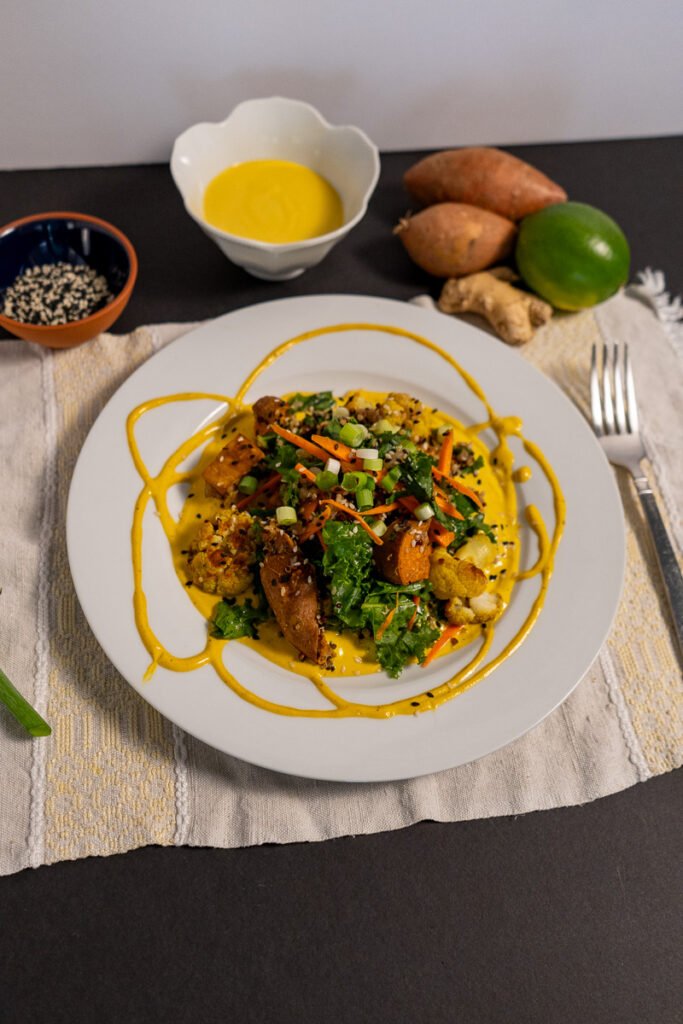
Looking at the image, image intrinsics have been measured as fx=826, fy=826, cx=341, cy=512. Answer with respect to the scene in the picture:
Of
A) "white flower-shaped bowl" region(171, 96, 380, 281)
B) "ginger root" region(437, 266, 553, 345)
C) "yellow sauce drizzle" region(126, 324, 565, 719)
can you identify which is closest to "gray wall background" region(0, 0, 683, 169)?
"white flower-shaped bowl" region(171, 96, 380, 281)

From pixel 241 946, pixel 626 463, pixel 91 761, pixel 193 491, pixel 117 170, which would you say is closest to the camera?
pixel 241 946

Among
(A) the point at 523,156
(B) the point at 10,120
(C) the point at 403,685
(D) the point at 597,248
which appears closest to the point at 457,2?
(A) the point at 523,156

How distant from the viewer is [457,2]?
3.59 m

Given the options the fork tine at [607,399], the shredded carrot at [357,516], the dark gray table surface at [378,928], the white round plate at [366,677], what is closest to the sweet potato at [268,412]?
the white round plate at [366,677]

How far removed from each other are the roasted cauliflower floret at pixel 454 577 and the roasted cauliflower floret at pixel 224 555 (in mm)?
610

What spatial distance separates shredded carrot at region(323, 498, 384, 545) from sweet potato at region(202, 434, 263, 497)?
1.20 ft

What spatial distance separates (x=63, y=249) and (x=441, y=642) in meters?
2.29

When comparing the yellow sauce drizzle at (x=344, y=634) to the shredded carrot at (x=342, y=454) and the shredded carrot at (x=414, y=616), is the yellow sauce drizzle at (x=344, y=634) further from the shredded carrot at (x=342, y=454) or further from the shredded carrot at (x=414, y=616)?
the shredded carrot at (x=342, y=454)

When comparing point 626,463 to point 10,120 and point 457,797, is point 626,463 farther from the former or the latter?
point 10,120

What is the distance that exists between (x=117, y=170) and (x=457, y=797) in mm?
3325

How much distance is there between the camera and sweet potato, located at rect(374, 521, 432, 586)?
2.62 metres

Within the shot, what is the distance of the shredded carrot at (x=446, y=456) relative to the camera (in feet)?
9.57

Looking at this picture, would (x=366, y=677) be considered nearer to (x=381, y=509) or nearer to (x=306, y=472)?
(x=381, y=509)

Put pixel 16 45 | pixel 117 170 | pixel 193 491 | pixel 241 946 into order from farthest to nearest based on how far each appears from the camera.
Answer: pixel 117 170 → pixel 16 45 → pixel 193 491 → pixel 241 946
